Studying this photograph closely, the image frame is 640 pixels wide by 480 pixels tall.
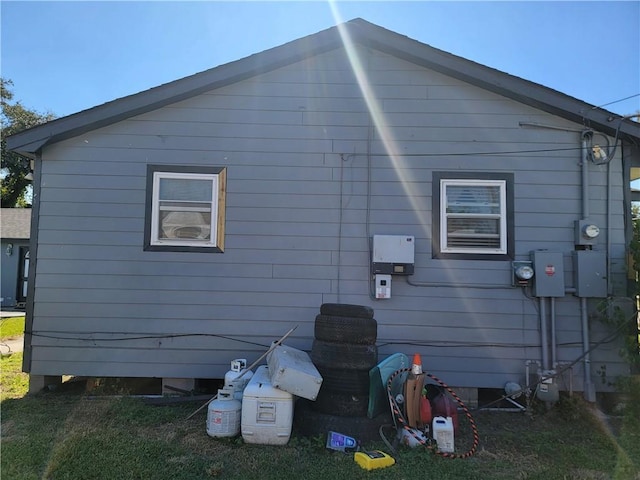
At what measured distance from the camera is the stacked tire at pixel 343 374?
3.76 meters

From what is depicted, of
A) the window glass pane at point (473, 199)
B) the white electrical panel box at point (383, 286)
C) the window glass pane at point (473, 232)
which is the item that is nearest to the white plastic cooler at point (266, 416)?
the white electrical panel box at point (383, 286)

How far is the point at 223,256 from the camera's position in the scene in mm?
5004

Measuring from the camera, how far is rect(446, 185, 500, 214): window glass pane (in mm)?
4973

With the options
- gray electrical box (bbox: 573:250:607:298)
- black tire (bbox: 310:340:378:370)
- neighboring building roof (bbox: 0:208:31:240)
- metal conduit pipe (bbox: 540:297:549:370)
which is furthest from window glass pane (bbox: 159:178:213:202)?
neighboring building roof (bbox: 0:208:31:240)

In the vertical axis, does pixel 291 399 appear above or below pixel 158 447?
above

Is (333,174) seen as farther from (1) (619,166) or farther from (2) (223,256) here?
(1) (619,166)

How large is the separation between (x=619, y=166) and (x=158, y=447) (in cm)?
550

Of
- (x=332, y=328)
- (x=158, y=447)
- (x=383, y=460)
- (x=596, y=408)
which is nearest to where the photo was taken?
(x=383, y=460)

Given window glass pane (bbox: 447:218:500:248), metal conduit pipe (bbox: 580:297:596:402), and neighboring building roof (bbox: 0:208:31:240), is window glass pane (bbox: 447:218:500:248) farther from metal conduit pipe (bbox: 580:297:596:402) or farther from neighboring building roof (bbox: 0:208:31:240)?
neighboring building roof (bbox: 0:208:31:240)

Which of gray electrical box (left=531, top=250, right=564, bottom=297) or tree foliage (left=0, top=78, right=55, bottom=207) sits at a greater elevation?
tree foliage (left=0, top=78, right=55, bottom=207)

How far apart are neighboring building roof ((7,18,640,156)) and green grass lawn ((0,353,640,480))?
2.89m

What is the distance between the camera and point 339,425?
147 inches

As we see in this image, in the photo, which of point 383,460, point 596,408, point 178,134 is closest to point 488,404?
point 596,408

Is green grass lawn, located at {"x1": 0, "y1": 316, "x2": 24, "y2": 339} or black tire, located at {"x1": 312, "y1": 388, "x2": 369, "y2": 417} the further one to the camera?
green grass lawn, located at {"x1": 0, "y1": 316, "x2": 24, "y2": 339}
